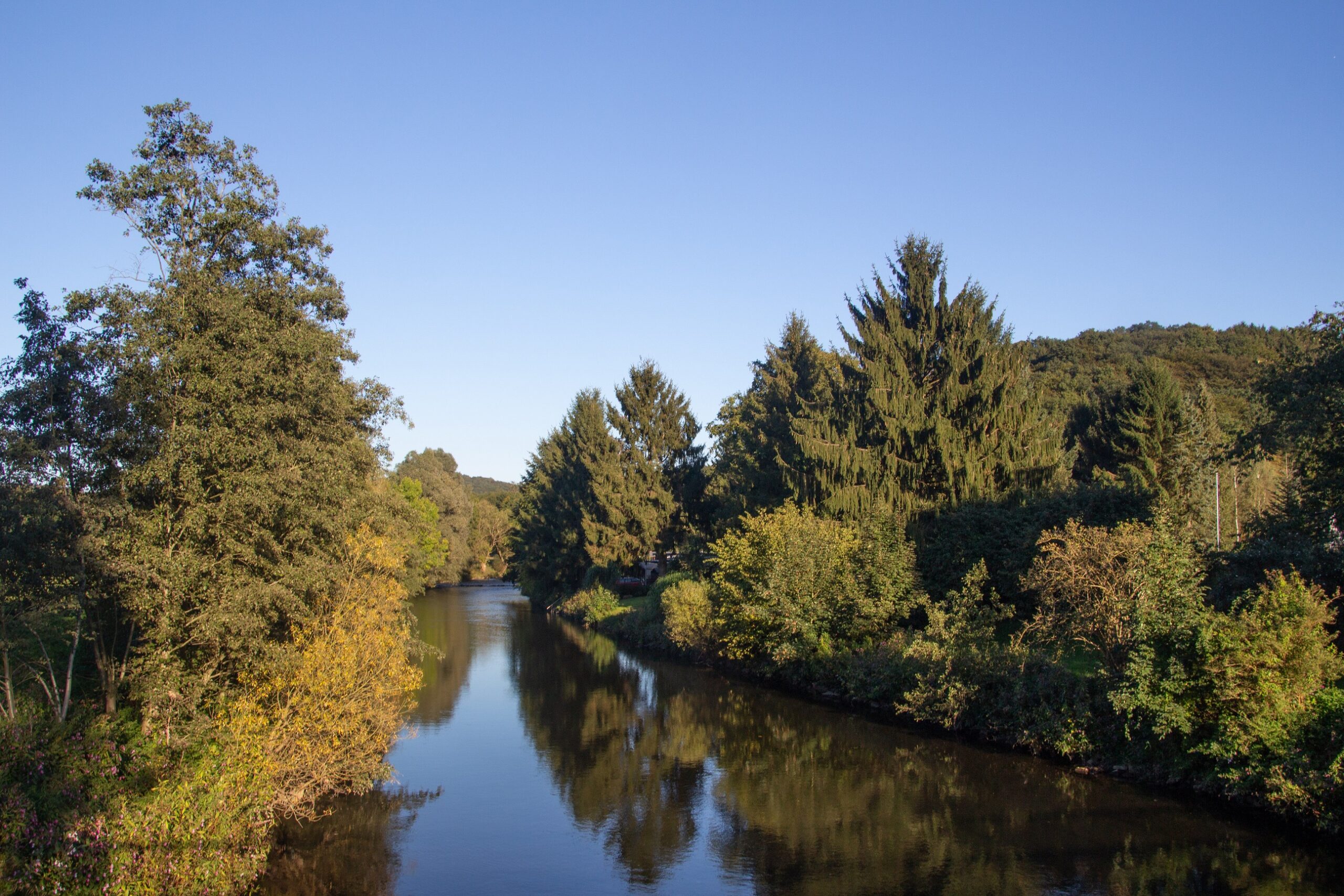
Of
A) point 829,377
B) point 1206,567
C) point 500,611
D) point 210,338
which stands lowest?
point 500,611

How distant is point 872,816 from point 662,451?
1584 inches

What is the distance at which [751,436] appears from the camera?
148 feet

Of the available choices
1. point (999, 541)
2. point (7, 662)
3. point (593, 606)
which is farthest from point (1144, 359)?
point (7, 662)

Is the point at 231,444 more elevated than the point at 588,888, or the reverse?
the point at 231,444

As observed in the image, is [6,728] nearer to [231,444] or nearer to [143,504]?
[143,504]

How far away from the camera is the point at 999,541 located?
85.9 feet

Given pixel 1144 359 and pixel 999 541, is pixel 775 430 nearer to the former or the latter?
pixel 999 541

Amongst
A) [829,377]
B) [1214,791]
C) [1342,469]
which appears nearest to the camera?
[1214,791]

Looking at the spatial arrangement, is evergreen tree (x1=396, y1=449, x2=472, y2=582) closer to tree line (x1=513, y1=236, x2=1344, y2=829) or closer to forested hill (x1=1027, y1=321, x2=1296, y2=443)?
tree line (x1=513, y1=236, x2=1344, y2=829)

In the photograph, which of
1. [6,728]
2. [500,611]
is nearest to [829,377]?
[500,611]

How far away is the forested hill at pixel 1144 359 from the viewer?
5162 centimetres

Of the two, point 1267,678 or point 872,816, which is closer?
point 1267,678

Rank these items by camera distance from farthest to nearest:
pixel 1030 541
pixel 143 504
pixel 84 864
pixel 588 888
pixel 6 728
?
pixel 1030 541
pixel 143 504
pixel 588 888
pixel 6 728
pixel 84 864

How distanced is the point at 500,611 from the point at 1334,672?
164ft
